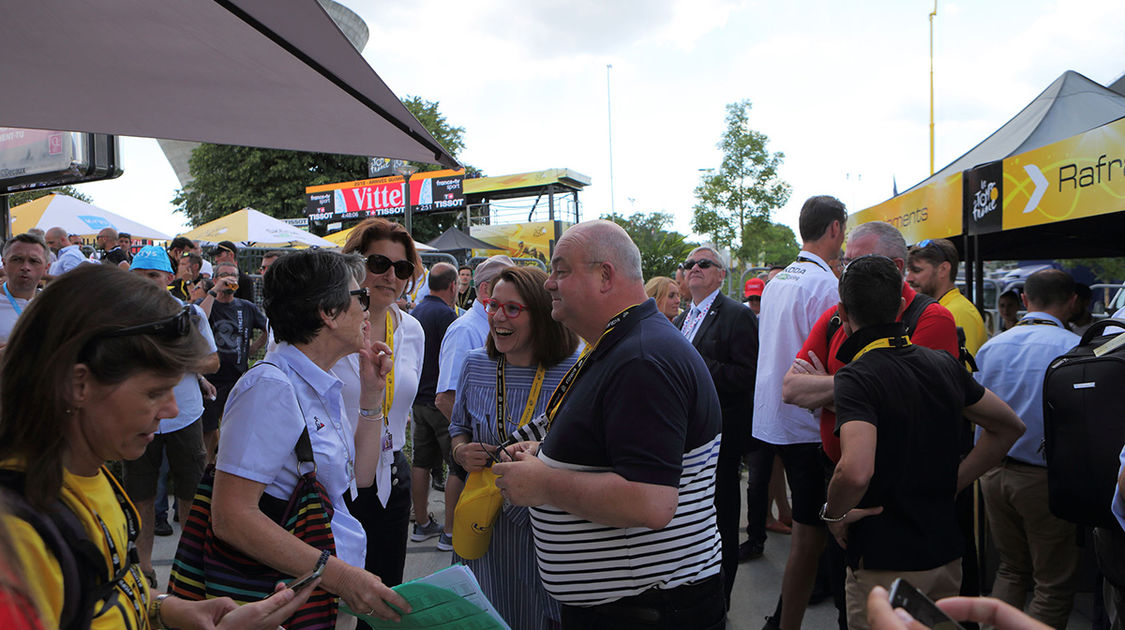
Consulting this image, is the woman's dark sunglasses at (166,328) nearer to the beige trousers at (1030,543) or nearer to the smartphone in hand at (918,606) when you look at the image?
the smartphone in hand at (918,606)

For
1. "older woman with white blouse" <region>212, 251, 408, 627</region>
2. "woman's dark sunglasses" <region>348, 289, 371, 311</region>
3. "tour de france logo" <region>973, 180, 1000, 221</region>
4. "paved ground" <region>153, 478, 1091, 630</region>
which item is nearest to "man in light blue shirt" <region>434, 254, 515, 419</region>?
"paved ground" <region>153, 478, 1091, 630</region>

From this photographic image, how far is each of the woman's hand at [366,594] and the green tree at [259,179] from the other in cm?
3422

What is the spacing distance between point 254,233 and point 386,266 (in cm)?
1570

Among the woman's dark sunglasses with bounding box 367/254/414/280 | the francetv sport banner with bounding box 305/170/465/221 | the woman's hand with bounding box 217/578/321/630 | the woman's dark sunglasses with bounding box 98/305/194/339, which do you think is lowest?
the woman's hand with bounding box 217/578/321/630

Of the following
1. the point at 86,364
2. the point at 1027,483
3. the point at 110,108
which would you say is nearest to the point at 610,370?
the point at 86,364

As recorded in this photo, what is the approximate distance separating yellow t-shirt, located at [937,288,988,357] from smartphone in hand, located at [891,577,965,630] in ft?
11.1

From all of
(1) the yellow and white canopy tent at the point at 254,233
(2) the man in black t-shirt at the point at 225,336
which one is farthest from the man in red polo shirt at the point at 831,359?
(1) the yellow and white canopy tent at the point at 254,233

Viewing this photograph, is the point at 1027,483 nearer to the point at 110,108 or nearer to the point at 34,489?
the point at 34,489

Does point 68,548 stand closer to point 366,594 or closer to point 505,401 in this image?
point 366,594

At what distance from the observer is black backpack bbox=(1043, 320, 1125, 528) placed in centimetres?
229

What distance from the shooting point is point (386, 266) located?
2.94 meters

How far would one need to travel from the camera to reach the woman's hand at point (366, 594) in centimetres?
181

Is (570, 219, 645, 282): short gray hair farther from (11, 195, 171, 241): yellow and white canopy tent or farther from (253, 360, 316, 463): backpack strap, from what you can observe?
(11, 195, 171, 241): yellow and white canopy tent

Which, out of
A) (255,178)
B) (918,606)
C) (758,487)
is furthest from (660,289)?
(255,178)
